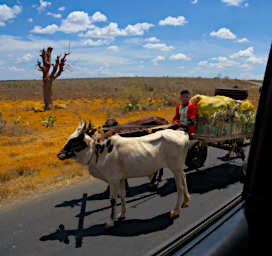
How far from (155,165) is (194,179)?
8.01 feet

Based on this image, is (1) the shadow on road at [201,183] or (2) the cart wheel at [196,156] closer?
(1) the shadow on road at [201,183]

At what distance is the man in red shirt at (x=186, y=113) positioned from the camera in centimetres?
537

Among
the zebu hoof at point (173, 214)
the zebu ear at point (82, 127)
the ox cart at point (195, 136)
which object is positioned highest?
the zebu ear at point (82, 127)

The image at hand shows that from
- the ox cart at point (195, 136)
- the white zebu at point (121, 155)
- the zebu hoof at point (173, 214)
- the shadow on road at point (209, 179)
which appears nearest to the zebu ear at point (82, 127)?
the white zebu at point (121, 155)

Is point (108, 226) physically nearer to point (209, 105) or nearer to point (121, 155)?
point (121, 155)

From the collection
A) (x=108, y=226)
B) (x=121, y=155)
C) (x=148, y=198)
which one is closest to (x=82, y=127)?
(x=121, y=155)

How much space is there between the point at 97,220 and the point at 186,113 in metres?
3.02

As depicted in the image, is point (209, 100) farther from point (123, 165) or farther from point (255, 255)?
point (255, 255)

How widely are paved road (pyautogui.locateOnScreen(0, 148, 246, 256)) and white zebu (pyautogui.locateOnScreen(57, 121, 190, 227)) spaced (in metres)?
0.32

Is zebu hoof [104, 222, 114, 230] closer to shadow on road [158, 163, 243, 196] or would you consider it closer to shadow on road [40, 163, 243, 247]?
shadow on road [40, 163, 243, 247]

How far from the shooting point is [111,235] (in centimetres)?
390

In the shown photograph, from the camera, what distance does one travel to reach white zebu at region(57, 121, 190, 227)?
388 cm

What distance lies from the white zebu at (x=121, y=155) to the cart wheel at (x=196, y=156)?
238cm

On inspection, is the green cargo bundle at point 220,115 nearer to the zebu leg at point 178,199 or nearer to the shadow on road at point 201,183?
the shadow on road at point 201,183
